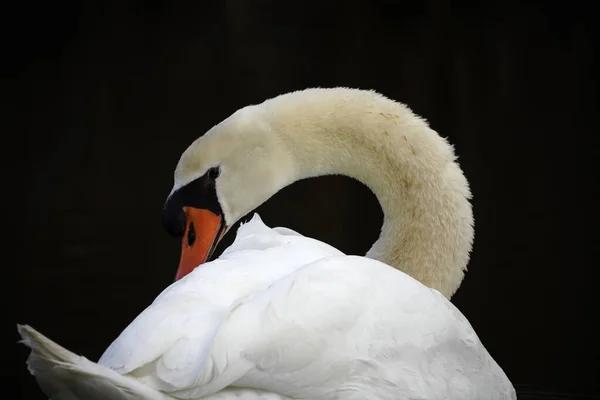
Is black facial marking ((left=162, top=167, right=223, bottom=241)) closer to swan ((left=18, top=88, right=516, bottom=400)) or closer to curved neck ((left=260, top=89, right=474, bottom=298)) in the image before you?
swan ((left=18, top=88, right=516, bottom=400))

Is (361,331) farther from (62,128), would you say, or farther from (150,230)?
(62,128)

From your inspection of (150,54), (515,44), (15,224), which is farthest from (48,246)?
(515,44)

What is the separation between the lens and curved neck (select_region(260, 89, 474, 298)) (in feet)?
12.1

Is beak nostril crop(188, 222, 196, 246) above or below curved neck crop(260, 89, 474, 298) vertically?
below

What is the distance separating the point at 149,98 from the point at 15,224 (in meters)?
3.44

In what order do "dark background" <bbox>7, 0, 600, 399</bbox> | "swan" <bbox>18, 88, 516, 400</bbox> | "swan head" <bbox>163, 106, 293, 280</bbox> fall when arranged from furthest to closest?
"dark background" <bbox>7, 0, 600, 399</bbox> → "swan head" <bbox>163, 106, 293, 280</bbox> → "swan" <bbox>18, 88, 516, 400</bbox>

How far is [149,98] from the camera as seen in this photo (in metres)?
9.83

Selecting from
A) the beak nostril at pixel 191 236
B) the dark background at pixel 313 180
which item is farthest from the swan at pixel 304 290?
the dark background at pixel 313 180

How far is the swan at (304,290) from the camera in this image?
2430mm

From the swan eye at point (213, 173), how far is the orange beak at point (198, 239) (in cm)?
11

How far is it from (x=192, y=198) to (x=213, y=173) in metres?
0.10

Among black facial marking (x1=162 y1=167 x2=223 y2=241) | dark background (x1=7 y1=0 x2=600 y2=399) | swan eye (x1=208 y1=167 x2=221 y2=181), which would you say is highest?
swan eye (x1=208 y1=167 x2=221 y2=181)

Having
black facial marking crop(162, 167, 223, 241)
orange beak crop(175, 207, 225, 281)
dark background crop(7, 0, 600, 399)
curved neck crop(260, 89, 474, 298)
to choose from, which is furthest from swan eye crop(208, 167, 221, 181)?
dark background crop(7, 0, 600, 399)

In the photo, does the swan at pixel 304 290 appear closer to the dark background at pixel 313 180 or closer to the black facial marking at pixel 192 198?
the black facial marking at pixel 192 198
